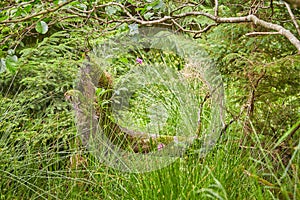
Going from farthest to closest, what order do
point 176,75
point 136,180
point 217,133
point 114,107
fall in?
1. point 176,75
2. point 114,107
3. point 217,133
4. point 136,180

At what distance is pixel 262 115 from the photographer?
79.0 inches

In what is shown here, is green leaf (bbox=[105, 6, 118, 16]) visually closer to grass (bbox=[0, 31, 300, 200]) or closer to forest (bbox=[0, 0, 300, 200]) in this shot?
forest (bbox=[0, 0, 300, 200])

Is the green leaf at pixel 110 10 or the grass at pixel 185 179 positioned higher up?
the green leaf at pixel 110 10

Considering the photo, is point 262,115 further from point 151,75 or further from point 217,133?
point 151,75

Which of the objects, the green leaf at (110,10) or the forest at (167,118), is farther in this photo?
the green leaf at (110,10)

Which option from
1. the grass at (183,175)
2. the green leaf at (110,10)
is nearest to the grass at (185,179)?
the grass at (183,175)

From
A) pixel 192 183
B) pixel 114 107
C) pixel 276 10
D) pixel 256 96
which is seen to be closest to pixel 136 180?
pixel 192 183

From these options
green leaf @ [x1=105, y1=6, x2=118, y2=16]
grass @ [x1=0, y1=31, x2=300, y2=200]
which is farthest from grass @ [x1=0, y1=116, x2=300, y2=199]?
green leaf @ [x1=105, y1=6, x2=118, y2=16]

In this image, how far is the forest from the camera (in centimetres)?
156

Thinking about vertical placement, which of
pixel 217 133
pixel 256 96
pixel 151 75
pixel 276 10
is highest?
pixel 276 10

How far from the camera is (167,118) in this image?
248 cm

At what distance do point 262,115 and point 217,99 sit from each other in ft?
0.80

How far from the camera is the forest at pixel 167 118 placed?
1562 mm

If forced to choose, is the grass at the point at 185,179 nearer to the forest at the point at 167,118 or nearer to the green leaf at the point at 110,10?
the forest at the point at 167,118
